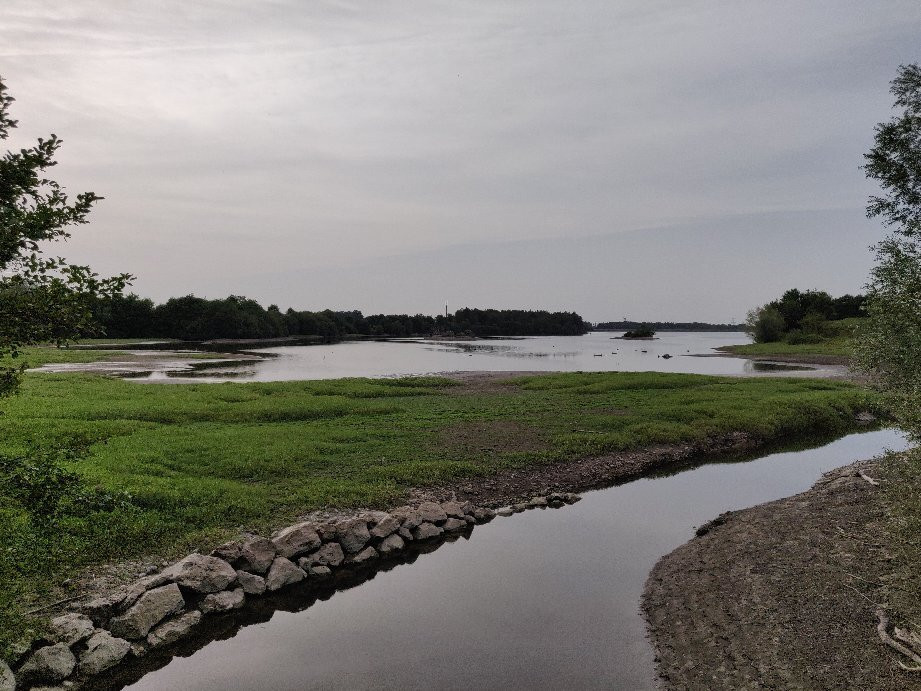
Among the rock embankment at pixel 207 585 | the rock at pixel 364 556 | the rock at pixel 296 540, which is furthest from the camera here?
the rock at pixel 364 556

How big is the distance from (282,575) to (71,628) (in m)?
4.74

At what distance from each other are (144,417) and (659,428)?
29.9 metres

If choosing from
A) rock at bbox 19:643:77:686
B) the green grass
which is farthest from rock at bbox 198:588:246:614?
rock at bbox 19:643:77:686

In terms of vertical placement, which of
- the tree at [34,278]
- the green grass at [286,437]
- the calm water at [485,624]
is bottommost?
the calm water at [485,624]

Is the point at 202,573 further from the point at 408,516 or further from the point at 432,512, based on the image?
the point at 432,512

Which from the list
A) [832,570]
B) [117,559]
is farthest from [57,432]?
[832,570]

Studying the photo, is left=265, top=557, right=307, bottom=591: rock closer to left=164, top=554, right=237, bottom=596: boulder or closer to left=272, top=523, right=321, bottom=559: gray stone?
left=272, top=523, right=321, bottom=559: gray stone

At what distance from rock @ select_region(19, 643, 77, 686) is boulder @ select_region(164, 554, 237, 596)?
268 cm

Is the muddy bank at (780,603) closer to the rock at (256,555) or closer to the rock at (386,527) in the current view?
the rock at (386,527)

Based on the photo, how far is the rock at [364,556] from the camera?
1670 centimetres

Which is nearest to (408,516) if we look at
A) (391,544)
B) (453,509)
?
(391,544)

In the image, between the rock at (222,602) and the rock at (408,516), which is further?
the rock at (408,516)

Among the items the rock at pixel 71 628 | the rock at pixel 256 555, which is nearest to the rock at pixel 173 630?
the rock at pixel 71 628

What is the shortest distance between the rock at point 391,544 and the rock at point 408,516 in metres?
0.67
